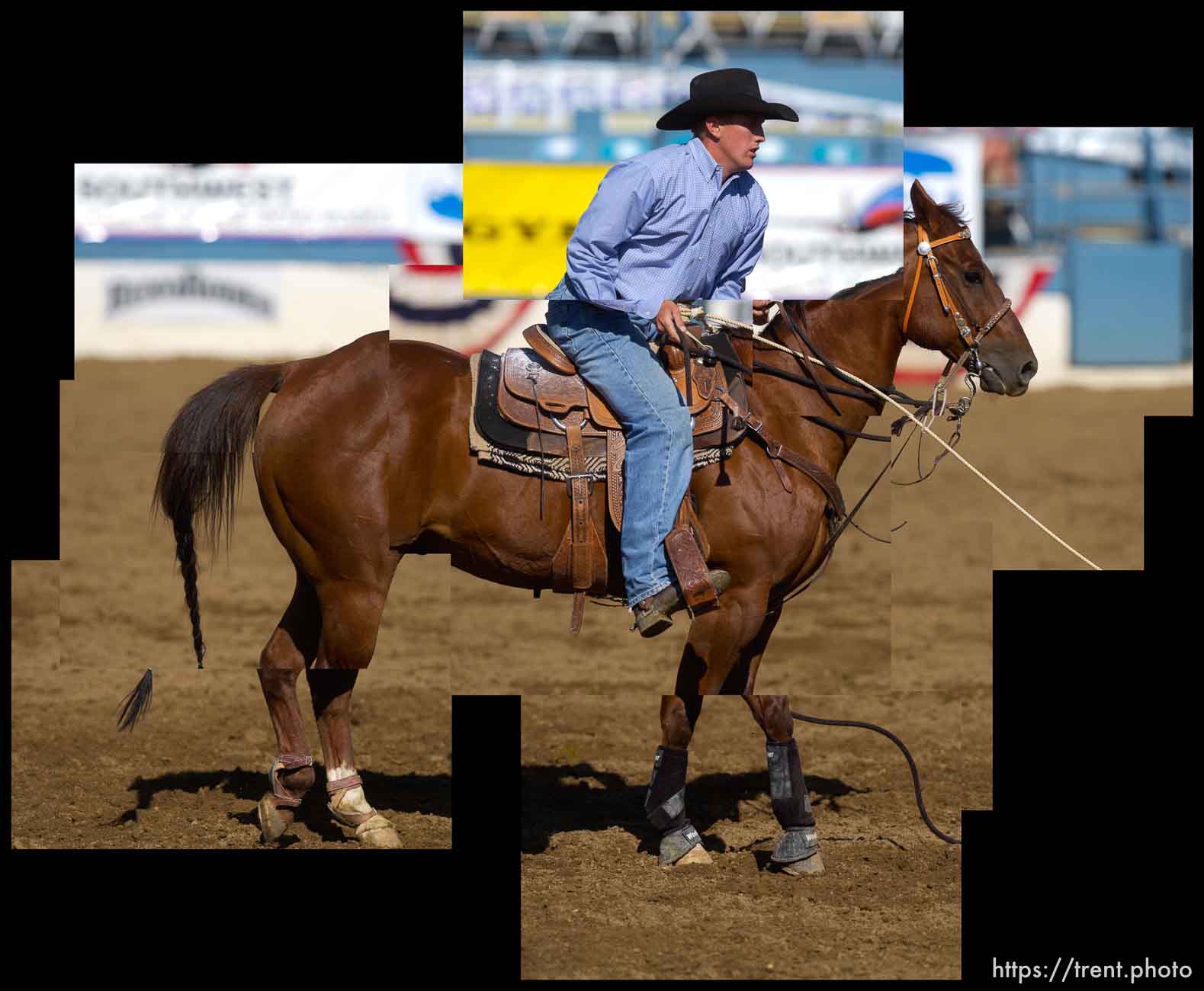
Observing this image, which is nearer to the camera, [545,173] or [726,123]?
[726,123]

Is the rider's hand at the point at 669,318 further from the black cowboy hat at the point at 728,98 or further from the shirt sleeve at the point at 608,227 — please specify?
the black cowboy hat at the point at 728,98

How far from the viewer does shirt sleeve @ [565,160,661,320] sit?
19.0 feet

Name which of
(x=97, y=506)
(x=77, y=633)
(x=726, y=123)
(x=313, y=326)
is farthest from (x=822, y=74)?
(x=726, y=123)

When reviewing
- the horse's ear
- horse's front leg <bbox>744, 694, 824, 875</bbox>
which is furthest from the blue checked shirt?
horse's front leg <bbox>744, 694, 824, 875</bbox>

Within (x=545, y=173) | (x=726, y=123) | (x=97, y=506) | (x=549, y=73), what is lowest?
(x=97, y=506)

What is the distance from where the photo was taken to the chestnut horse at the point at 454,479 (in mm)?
6227

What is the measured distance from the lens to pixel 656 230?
5945 mm

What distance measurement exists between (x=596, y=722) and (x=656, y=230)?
3.73 m

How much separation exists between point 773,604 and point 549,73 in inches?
776

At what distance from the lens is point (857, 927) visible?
5875mm

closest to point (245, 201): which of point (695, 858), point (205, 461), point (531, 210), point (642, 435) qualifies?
point (531, 210)

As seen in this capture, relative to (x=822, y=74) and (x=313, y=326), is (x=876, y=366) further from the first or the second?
(x=822, y=74)

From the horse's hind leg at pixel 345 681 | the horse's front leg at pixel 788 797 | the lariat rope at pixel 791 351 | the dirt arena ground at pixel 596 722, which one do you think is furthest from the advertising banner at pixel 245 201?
the horse's front leg at pixel 788 797

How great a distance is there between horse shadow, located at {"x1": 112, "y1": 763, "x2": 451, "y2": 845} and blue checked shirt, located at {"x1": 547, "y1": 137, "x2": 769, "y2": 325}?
107 inches
